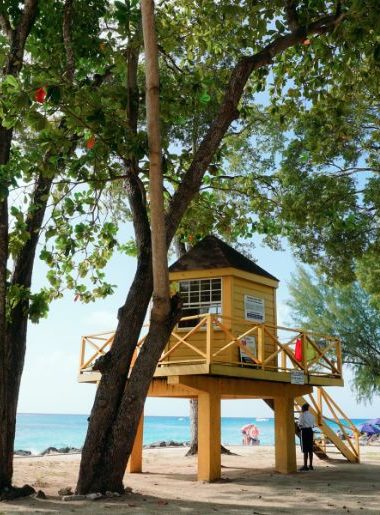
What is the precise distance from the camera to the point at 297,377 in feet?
49.5

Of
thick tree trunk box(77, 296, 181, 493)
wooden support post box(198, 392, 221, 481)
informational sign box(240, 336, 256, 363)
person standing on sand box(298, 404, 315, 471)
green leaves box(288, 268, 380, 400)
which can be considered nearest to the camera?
thick tree trunk box(77, 296, 181, 493)

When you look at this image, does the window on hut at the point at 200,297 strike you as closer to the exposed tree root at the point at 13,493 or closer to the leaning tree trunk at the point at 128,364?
the leaning tree trunk at the point at 128,364

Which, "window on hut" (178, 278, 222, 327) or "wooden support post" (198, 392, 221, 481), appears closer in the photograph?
"wooden support post" (198, 392, 221, 481)

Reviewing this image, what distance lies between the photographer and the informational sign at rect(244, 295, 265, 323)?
1570 centimetres

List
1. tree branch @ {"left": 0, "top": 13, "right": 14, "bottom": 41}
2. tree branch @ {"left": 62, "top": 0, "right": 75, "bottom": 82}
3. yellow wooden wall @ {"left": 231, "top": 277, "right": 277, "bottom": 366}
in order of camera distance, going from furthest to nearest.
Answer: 1. yellow wooden wall @ {"left": 231, "top": 277, "right": 277, "bottom": 366}
2. tree branch @ {"left": 0, "top": 13, "right": 14, "bottom": 41}
3. tree branch @ {"left": 62, "top": 0, "right": 75, "bottom": 82}

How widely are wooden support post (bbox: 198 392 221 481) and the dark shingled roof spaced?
3.58 m

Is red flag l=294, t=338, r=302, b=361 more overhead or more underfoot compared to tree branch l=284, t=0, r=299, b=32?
more underfoot

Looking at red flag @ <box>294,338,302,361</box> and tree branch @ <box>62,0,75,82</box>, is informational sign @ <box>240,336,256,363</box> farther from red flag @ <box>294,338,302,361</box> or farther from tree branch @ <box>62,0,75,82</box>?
tree branch @ <box>62,0,75,82</box>

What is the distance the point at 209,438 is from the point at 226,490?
1791 millimetres

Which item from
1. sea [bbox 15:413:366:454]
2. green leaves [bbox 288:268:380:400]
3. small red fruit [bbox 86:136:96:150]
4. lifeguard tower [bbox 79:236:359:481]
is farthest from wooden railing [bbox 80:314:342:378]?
sea [bbox 15:413:366:454]

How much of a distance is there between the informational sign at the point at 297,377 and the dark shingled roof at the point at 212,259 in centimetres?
281

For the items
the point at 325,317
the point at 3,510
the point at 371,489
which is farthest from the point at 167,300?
the point at 325,317

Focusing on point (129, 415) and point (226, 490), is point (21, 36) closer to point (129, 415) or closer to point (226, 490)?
point (129, 415)

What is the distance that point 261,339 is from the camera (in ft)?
46.6
